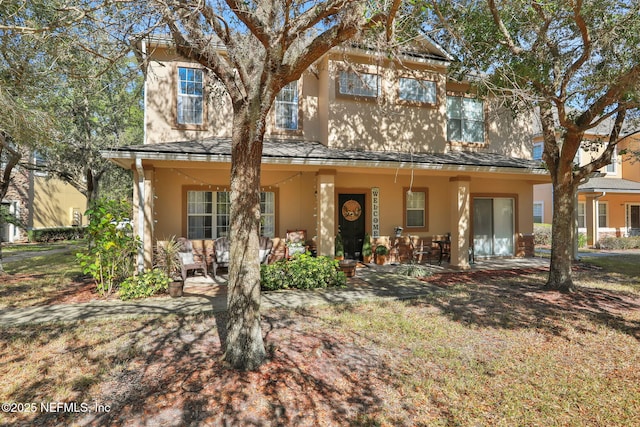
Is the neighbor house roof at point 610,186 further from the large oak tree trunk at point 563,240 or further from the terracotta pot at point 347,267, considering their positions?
the terracotta pot at point 347,267

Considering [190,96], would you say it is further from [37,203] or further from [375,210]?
[37,203]

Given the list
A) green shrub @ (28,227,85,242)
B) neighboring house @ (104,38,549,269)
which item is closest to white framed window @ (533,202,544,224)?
neighboring house @ (104,38,549,269)

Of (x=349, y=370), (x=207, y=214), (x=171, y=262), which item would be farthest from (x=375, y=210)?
(x=349, y=370)

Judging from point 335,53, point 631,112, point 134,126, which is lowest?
point 631,112

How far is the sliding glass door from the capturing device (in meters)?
13.0

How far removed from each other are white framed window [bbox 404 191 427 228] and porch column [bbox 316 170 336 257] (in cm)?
382

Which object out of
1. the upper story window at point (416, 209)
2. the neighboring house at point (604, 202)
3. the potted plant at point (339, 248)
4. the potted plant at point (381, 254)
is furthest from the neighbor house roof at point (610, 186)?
the potted plant at point (339, 248)

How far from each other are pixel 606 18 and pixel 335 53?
6.26 meters

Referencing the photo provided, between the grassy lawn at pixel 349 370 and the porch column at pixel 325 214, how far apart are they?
9.93ft

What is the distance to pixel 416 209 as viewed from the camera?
1230cm

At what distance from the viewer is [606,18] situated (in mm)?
7145

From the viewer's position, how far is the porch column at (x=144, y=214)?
828 centimetres

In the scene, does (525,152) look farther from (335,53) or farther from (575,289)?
(335,53)

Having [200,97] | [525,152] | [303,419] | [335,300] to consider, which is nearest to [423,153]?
[525,152]
